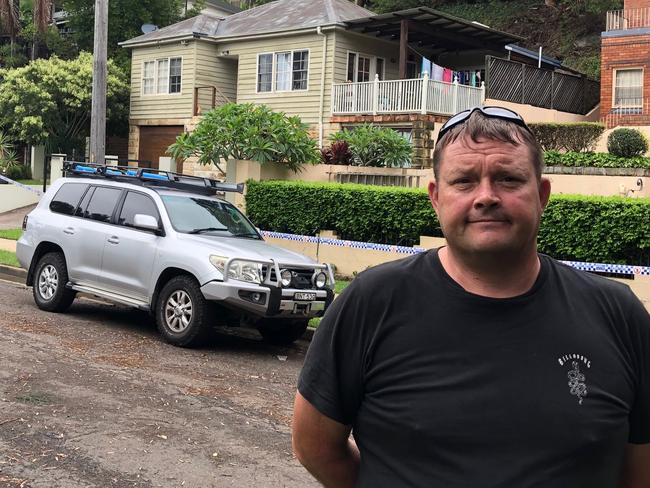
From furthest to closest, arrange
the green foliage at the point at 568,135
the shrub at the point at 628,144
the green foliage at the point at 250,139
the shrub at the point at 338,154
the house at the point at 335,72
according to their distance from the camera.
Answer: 1. the house at the point at 335,72
2. the green foliage at the point at 568,135
3. the shrub at the point at 338,154
4. the shrub at the point at 628,144
5. the green foliage at the point at 250,139

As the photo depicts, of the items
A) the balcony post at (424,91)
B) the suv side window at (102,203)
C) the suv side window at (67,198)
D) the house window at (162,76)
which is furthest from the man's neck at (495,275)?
the house window at (162,76)

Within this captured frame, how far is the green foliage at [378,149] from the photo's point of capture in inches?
699

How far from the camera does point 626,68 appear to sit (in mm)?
24438

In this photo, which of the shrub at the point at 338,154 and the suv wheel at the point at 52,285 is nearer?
the suv wheel at the point at 52,285

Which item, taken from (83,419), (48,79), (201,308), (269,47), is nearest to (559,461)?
Answer: (83,419)

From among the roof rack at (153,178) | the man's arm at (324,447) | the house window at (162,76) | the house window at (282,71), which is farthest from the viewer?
the house window at (162,76)

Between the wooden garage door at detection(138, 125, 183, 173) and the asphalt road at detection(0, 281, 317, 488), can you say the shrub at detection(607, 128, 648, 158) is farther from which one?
the wooden garage door at detection(138, 125, 183, 173)

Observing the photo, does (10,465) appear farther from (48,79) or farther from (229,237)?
(48,79)

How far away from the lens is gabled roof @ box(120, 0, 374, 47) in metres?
25.3

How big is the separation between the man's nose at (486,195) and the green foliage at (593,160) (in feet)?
47.5

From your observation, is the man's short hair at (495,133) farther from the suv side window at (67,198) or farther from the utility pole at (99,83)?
the utility pole at (99,83)

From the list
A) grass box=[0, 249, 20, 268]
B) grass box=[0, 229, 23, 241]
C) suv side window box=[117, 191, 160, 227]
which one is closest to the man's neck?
suv side window box=[117, 191, 160, 227]

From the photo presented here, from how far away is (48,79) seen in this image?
94.8ft

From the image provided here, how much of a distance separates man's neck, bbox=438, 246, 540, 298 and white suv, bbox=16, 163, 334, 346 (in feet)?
21.1
